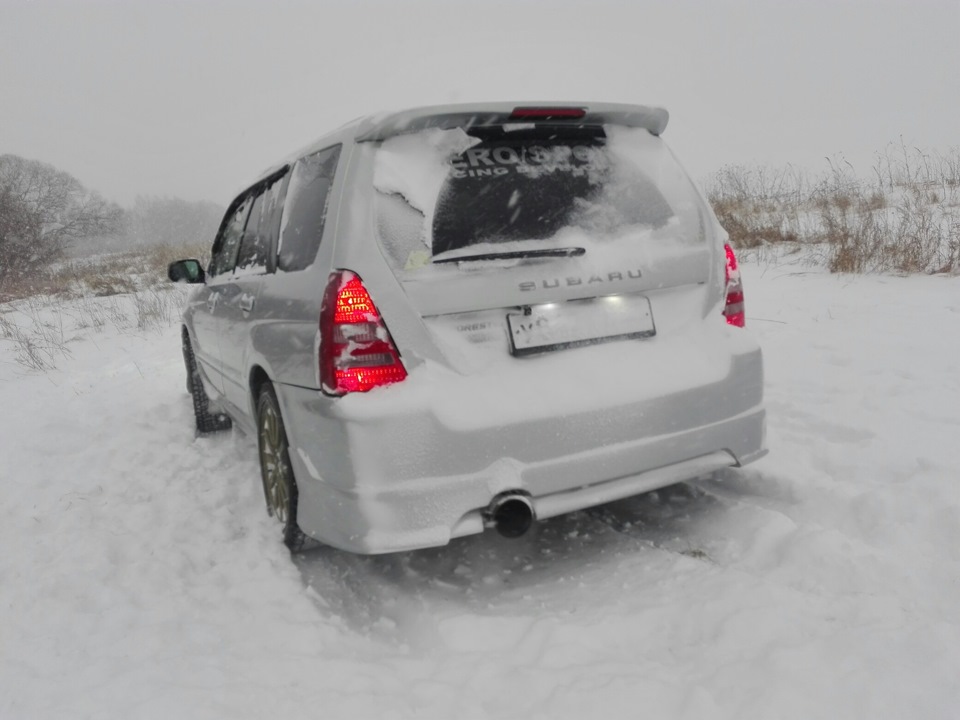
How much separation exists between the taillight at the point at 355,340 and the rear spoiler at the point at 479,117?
574 mm

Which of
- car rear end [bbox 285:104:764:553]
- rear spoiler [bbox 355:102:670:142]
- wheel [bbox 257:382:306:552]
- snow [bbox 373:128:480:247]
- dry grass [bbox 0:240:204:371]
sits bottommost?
dry grass [bbox 0:240:204:371]

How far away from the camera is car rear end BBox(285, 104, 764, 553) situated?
7.70 feet

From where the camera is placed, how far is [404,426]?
232cm

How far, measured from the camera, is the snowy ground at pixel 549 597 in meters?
2.07

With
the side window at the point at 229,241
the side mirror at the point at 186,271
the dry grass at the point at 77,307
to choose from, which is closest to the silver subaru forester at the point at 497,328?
the side window at the point at 229,241

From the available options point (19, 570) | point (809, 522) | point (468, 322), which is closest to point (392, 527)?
point (468, 322)

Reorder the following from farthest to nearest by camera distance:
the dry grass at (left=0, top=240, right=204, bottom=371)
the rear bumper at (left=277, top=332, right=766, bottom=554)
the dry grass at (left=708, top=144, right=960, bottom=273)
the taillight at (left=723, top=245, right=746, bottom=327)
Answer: the dry grass at (left=0, top=240, right=204, bottom=371), the dry grass at (left=708, top=144, right=960, bottom=273), the taillight at (left=723, top=245, right=746, bottom=327), the rear bumper at (left=277, top=332, right=766, bottom=554)

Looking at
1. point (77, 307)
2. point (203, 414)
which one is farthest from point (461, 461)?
point (77, 307)

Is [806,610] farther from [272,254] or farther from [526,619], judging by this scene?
[272,254]

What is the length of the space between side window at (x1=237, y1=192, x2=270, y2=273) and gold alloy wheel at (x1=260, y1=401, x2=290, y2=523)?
0.72m

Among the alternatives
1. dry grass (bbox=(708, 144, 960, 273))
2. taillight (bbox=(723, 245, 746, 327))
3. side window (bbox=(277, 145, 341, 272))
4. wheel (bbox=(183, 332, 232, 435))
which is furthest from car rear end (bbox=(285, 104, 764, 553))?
dry grass (bbox=(708, 144, 960, 273))

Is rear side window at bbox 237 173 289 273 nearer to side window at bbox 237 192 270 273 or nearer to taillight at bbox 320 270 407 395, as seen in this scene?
side window at bbox 237 192 270 273

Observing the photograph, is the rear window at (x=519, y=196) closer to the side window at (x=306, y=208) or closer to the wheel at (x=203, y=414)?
the side window at (x=306, y=208)

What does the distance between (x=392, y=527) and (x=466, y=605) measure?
1.83ft
